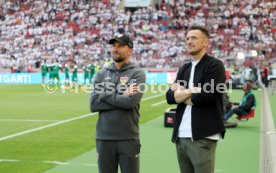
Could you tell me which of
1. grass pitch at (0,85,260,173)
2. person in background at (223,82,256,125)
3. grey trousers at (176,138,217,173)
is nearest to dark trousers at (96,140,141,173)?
grey trousers at (176,138,217,173)

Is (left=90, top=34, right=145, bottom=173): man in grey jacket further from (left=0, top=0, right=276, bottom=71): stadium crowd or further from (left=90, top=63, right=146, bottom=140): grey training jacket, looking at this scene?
(left=0, top=0, right=276, bottom=71): stadium crowd

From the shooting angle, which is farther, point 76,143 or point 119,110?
point 76,143

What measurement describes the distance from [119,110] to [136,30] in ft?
128

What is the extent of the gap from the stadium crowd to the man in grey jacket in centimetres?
3351

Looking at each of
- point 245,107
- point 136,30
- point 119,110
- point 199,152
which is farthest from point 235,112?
point 136,30

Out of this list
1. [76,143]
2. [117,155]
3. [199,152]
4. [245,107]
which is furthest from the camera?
[245,107]

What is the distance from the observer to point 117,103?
4.88 m

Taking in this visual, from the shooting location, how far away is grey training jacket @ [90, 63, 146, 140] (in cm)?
484

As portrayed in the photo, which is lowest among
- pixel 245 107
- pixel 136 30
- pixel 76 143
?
pixel 76 143

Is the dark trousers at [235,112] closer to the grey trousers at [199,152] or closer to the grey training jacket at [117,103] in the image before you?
the grey training jacket at [117,103]

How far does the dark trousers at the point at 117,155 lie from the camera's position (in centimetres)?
479

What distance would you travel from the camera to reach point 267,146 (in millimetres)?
9844

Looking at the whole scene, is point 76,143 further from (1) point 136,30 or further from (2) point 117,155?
(1) point 136,30

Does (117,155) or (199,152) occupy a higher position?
(199,152)
